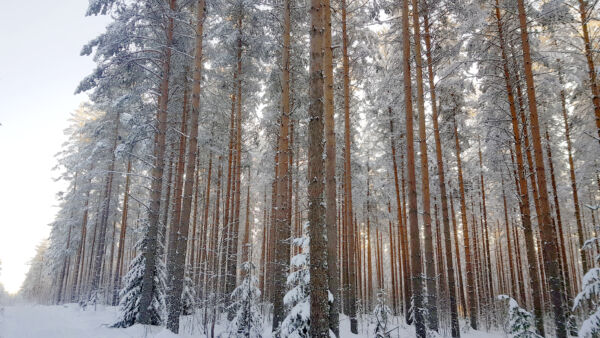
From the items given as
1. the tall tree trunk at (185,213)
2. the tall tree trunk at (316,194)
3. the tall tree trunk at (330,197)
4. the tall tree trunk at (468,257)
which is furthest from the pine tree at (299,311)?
the tall tree trunk at (468,257)

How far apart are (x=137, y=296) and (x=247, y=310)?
4473 mm

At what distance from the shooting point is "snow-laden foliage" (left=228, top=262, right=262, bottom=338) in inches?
328

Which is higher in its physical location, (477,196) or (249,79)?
(249,79)

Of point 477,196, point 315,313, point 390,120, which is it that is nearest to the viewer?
point 315,313

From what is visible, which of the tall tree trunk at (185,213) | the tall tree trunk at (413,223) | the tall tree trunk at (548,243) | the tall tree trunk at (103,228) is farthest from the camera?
the tall tree trunk at (103,228)

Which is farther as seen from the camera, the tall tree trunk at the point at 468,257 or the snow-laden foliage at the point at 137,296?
the tall tree trunk at the point at 468,257

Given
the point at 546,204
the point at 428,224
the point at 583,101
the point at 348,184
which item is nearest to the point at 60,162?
the point at 348,184

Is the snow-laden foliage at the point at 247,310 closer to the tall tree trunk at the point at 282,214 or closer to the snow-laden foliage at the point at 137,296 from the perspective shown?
the tall tree trunk at the point at 282,214

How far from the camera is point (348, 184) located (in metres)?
12.3

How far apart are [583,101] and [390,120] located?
10.1m

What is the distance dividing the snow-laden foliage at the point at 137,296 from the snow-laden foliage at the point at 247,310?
346 centimetres

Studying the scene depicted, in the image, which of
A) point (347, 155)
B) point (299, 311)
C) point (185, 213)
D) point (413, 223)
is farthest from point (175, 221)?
point (413, 223)

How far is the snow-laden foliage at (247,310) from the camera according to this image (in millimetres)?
8336

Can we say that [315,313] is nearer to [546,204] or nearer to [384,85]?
[546,204]
